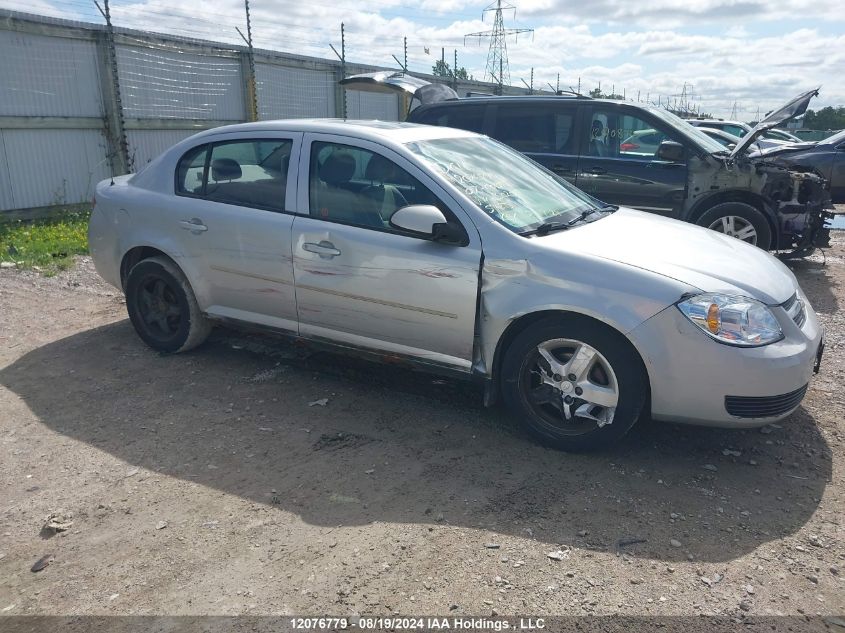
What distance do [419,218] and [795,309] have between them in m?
2.07

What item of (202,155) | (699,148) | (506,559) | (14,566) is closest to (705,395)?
(506,559)

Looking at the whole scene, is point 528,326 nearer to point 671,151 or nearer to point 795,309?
point 795,309

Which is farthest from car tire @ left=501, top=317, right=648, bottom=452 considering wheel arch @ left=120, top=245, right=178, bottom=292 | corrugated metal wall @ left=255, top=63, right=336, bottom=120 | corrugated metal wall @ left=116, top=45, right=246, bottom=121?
corrugated metal wall @ left=255, top=63, right=336, bottom=120

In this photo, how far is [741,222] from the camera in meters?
7.46

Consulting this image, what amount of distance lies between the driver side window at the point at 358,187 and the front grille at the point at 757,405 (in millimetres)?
1816

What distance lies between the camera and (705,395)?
335 cm

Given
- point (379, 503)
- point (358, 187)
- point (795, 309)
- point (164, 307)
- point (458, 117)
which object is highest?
point (458, 117)

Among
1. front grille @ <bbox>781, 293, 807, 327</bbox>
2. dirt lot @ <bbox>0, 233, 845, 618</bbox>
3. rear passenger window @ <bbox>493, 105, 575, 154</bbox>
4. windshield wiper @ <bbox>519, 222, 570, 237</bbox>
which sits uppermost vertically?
rear passenger window @ <bbox>493, 105, 575, 154</bbox>

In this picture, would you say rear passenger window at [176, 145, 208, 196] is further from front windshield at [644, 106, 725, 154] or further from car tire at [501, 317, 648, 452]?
front windshield at [644, 106, 725, 154]

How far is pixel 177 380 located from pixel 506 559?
2.87m

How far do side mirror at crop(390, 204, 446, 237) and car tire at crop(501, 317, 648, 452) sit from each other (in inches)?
29.8

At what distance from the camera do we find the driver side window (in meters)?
4.02

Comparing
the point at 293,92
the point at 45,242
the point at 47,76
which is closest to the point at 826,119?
the point at 293,92

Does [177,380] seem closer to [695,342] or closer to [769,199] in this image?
[695,342]
